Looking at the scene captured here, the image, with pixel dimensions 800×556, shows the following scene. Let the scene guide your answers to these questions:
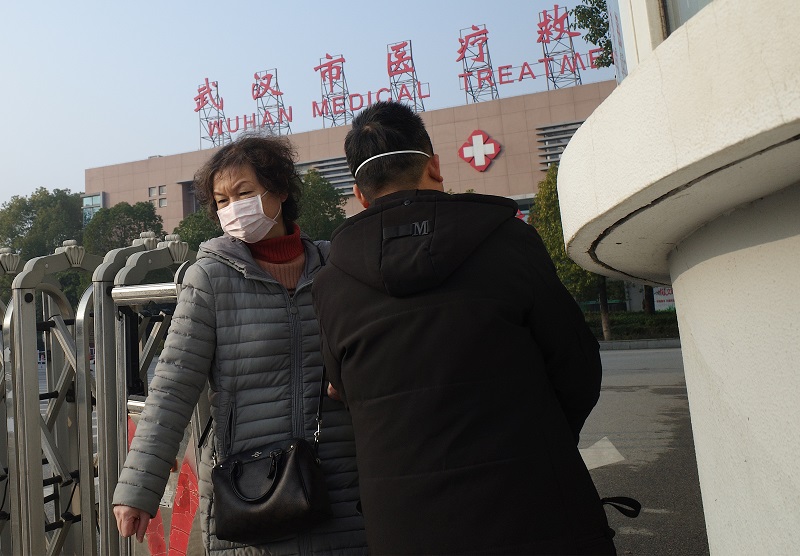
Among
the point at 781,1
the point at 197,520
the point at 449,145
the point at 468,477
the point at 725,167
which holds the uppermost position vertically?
the point at 449,145

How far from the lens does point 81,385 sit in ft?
10.4

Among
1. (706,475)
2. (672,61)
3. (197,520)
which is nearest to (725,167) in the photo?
(672,61)

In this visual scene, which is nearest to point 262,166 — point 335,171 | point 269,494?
point 269,494

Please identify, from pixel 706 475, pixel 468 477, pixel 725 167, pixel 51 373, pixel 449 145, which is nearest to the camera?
pixel 725 167

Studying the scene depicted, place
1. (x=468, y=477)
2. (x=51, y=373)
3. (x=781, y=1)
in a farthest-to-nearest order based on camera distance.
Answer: (x=51, y=373)
(x=468, y=477)
(x=781, y=1)

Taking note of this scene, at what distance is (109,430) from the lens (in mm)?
2805

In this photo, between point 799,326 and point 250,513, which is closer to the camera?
point 799,326

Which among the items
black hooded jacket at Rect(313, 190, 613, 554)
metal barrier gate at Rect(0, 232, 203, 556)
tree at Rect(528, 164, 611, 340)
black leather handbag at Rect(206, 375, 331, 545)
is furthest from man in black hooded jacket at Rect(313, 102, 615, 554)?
tree at Rect(528, 164, 611, 340)

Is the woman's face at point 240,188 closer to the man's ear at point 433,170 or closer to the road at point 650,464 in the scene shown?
the man's ear at point 433,170

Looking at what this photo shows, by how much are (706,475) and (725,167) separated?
889 millimetres

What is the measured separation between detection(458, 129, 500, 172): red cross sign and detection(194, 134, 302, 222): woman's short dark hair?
35.9m

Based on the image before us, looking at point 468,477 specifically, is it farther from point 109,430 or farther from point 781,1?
point 109,430

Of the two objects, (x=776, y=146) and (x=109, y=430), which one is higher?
(x=776, y=146)

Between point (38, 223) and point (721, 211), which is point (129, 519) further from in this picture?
point (38, 223)
